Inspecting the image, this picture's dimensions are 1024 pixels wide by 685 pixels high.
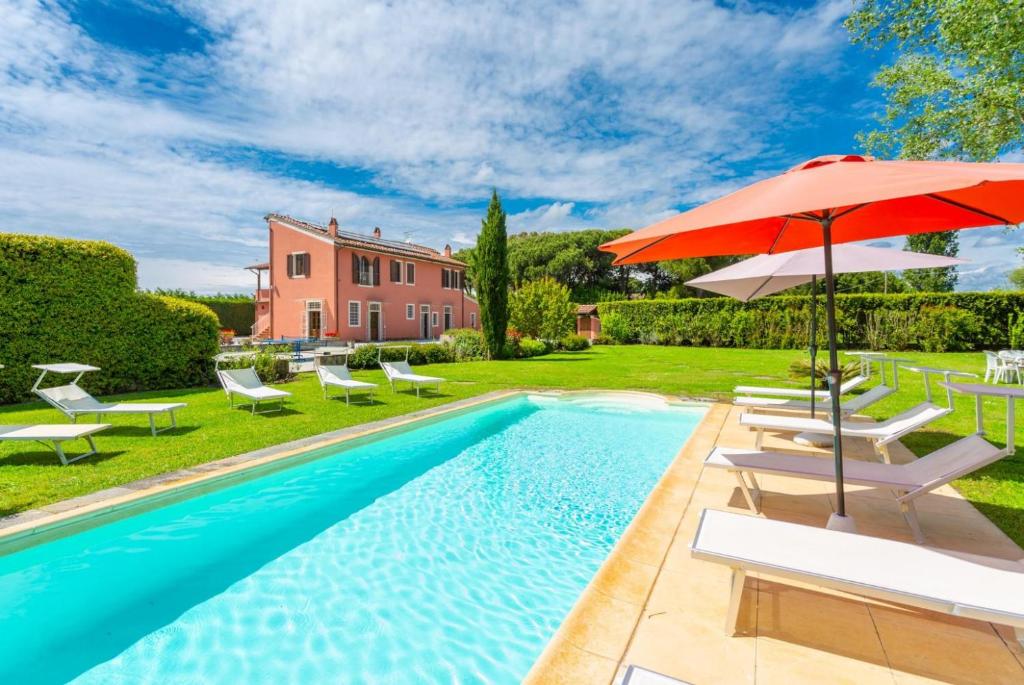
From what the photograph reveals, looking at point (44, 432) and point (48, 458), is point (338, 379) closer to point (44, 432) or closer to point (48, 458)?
point (48, 458)

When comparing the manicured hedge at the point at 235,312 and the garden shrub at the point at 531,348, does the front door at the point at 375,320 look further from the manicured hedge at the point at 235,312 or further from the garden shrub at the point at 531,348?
the garden shrub at the point at 531,348

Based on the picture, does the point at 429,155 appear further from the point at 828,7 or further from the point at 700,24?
the point at 828,7

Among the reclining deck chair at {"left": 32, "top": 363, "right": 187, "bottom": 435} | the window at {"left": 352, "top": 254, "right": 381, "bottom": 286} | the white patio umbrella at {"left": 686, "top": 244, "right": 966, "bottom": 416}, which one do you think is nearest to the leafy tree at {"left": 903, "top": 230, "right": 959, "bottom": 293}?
the window at {"left": 352, "top": 254, "right": 381, "bottom": 286}

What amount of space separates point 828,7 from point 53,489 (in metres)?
18.7

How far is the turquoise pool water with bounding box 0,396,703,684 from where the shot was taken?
9.81ft

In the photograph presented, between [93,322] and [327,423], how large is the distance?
7650 millimetres

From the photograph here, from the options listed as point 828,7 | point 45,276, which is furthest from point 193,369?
point 828,7

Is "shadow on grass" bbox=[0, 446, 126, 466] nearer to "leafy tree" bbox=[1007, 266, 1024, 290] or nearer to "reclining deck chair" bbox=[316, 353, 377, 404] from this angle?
"reclining deck chair" bbox=[316, 353, 377, 404]

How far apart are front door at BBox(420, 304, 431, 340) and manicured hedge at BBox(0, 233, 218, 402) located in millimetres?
20991

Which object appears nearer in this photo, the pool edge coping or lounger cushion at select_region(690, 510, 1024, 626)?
lounger cushion at select_region(690, 510, 1024, 626)

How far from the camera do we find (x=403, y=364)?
42.2 ft

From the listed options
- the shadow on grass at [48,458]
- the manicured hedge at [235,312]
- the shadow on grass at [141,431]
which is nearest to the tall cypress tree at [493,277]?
the shadow on grass at [141,431]

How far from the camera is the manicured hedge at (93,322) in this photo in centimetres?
1038

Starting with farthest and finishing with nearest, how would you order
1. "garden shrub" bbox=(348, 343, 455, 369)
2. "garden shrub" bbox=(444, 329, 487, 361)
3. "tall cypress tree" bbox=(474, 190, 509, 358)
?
"tall cypress tree" bbox=(474, 190, 509, 358) < "garden shrub" bbox=(444, 329, 487, 361) < "garden shrub" bbox=(348, 343, 455, 369)
